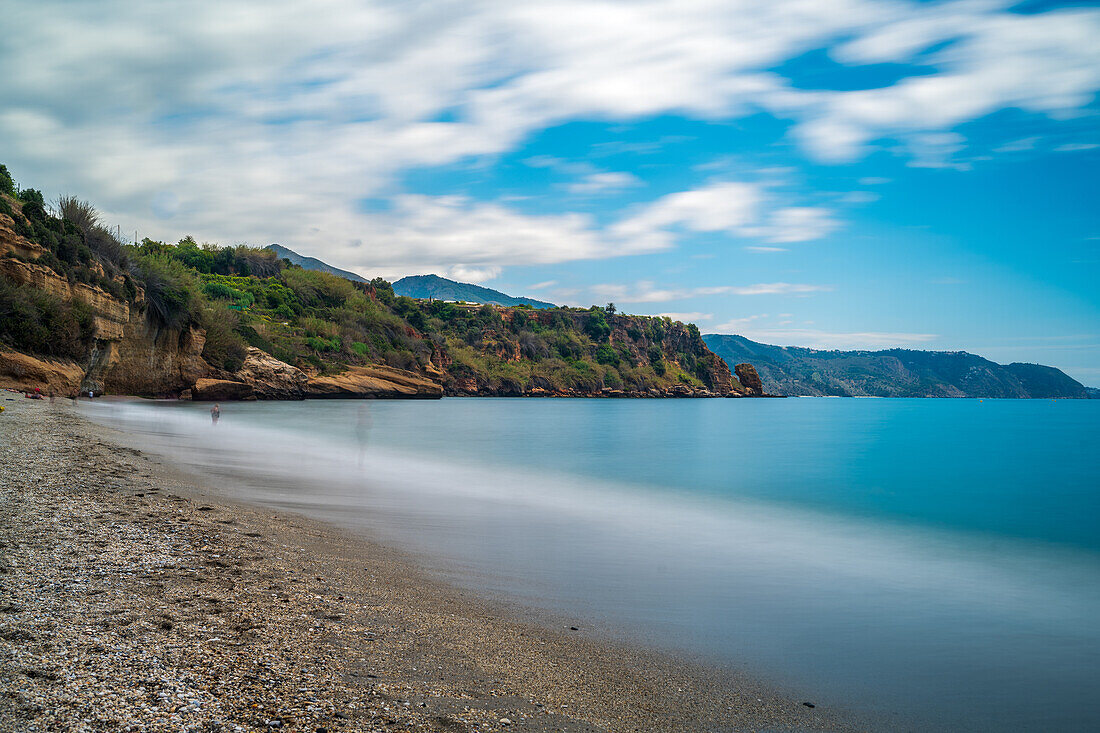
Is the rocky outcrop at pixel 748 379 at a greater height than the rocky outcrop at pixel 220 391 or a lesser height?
greater

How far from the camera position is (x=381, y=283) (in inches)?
4341

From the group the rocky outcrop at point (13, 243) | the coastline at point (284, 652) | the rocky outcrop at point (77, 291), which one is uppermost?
the rocky outcrop at point (13, 243)

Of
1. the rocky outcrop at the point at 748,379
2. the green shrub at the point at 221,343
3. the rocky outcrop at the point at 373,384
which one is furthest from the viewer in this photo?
the rocky outcrop at the point at 748,379

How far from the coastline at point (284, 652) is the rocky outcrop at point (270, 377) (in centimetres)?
4816

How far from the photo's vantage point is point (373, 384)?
71000 millimetres

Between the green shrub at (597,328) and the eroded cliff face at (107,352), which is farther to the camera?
the green shrub at (597,328)

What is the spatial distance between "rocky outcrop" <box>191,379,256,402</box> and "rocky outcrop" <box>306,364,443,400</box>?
983 cm

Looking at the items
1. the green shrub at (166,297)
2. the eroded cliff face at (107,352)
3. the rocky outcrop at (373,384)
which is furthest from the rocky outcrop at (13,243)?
the rocky outcrop at (373,384)

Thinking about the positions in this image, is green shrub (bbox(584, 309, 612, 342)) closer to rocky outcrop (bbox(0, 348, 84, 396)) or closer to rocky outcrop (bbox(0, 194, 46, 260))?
rocky outcrop (bbox(0, 348, 84, 396))

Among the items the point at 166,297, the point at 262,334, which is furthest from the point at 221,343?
→ the point at 262,334

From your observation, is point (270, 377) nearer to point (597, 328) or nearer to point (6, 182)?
point (6, 182)

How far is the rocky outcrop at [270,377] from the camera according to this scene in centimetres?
5238

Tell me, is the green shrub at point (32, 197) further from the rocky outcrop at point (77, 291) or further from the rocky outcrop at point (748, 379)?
the rocky outcrop at point (748, 379)

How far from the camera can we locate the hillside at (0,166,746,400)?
83.3 feet
